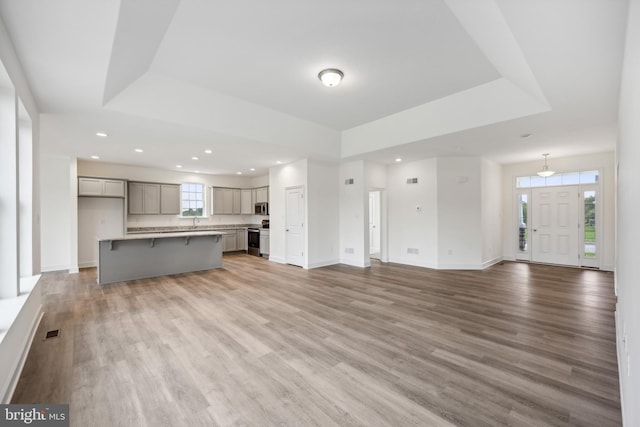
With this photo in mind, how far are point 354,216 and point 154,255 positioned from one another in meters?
4.68

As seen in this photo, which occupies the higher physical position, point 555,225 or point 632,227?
point 632,227

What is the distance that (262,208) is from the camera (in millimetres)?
9352

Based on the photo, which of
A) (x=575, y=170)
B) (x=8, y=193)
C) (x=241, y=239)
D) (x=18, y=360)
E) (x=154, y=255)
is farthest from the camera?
(x=241, y=239)

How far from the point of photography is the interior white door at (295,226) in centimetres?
694

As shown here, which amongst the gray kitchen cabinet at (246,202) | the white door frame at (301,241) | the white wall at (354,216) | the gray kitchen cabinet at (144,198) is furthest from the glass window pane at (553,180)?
the gray kitchen cabinet at (144,198)

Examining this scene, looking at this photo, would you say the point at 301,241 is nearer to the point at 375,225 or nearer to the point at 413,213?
the point at 413,213

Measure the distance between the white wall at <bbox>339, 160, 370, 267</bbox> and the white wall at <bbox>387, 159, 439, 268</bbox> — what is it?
0.94 m

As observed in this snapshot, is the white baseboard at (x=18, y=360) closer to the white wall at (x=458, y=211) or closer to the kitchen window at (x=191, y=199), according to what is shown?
the kitchen window at (x=191, y=199)

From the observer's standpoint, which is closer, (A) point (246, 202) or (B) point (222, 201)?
(B) point (222, 201)

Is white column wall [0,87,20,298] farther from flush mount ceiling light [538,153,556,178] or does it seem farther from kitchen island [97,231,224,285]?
flush mount ceiling light [538,153,556,178]

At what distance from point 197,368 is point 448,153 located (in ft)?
20.0

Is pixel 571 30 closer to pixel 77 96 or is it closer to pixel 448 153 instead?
pixel 448 153

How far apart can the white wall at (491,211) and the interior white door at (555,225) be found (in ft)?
2.60


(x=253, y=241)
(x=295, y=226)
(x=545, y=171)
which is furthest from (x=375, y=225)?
(x=545, y=171)
